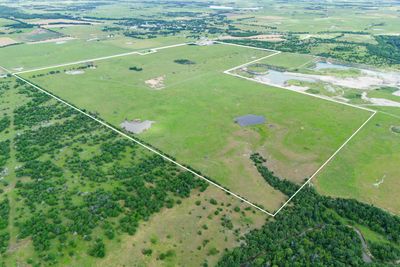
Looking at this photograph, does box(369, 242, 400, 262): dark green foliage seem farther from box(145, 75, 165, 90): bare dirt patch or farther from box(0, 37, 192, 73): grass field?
box(0, 37, 192, 73): grass field

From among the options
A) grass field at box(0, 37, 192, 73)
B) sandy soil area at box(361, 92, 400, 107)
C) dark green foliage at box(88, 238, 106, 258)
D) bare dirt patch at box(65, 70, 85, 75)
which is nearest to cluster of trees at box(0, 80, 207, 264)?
dark green foliage at box(88, 238, 106, 258)

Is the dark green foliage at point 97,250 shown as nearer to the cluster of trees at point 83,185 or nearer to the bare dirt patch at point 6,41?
the cluster of trees at point 83,185

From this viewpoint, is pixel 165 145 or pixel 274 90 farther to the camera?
pixel 274 90

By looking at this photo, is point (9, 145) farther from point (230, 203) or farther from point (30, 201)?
point (230, 203)

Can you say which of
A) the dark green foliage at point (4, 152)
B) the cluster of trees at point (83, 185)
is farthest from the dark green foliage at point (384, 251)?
the dark green foliage at point (4, 152)

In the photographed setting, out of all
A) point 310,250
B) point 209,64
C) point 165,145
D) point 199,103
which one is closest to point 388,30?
point 209,64

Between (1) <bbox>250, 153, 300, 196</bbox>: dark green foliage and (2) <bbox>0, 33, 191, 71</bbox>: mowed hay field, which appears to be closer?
(1) <bbox>250, 153, 300, 196</bbox>: dark green foliage

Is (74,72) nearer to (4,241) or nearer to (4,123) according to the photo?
(4,123)

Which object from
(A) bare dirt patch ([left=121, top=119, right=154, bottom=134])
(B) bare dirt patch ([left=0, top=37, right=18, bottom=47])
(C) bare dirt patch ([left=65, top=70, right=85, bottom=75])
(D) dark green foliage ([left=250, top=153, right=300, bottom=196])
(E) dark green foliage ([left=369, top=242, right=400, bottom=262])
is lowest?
(B) bare dirt patch ([left=0, top=37, right=18, bottom=47])
